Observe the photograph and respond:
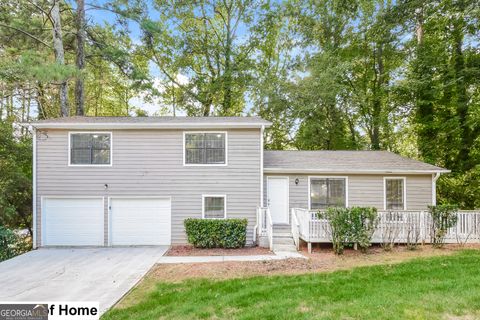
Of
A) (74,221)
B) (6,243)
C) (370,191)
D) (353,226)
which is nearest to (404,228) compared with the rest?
(353,226)

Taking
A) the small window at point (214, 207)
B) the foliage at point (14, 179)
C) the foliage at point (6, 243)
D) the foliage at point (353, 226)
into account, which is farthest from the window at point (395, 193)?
the foliage at point (14, 179)

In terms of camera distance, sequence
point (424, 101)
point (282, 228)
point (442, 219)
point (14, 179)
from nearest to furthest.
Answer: point (442, 219)
point (282, 228)
point (14, 179)
point (424, 101)

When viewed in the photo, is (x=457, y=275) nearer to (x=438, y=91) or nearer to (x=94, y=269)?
(x=94, y=269)

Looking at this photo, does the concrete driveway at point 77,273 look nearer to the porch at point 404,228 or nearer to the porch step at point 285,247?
the porch step at point 285,247

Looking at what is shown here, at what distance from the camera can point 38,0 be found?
14383 millimetres

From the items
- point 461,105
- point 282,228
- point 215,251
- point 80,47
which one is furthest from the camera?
point 80,47

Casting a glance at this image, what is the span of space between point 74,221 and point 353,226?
943 centimetres

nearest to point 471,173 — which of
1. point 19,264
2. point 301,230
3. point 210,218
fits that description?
point 301,230

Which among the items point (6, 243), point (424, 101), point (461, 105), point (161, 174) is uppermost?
point (424, 101)

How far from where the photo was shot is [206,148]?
10.7 meters

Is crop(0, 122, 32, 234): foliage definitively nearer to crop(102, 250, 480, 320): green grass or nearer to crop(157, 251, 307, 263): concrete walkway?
crop(157, 251, 307, 263): concrete walkway

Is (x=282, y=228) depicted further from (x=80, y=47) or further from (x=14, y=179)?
(x=80, y=47)

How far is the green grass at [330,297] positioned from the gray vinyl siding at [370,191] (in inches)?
185

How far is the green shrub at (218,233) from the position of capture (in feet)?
32.5
